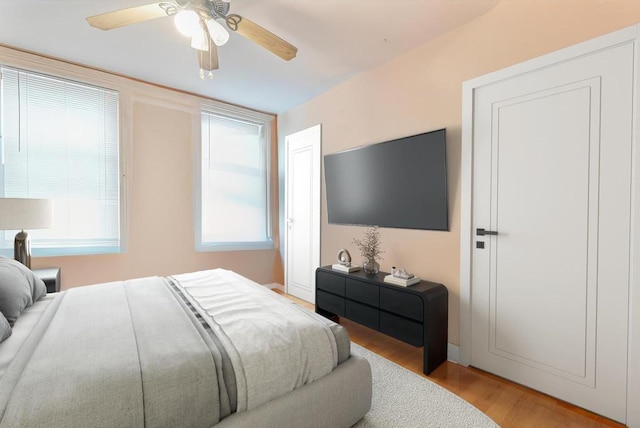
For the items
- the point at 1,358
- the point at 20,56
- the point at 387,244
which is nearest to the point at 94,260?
the point at 20,56

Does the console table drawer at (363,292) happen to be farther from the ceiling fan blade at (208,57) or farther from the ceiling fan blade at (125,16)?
the ceiling fan blade at (125,16)

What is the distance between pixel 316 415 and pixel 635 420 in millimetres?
1720

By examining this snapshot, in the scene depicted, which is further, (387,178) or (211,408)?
(387,178)

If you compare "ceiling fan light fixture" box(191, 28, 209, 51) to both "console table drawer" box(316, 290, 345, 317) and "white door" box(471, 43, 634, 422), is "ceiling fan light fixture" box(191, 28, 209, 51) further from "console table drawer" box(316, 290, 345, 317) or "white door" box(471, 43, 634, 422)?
"console table drawer" box(316, 290, 345, 317)

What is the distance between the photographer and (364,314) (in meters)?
2.42

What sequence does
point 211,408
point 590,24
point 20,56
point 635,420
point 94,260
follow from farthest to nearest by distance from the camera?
point 94,260 < point 20,56 < point 590,24 < point 635,420 < point 211,408

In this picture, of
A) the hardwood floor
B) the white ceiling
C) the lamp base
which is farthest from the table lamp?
the hardwood floor

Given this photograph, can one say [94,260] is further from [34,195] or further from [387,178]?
[387,178]

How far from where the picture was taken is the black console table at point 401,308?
202 cm

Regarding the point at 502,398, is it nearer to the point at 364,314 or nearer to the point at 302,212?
the point at 364,314

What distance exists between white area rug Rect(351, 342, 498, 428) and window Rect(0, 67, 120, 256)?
3042 mm

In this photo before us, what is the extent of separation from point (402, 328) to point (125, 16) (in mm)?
2783

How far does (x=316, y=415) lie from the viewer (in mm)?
1211

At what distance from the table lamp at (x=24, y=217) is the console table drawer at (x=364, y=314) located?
8.97 ft
